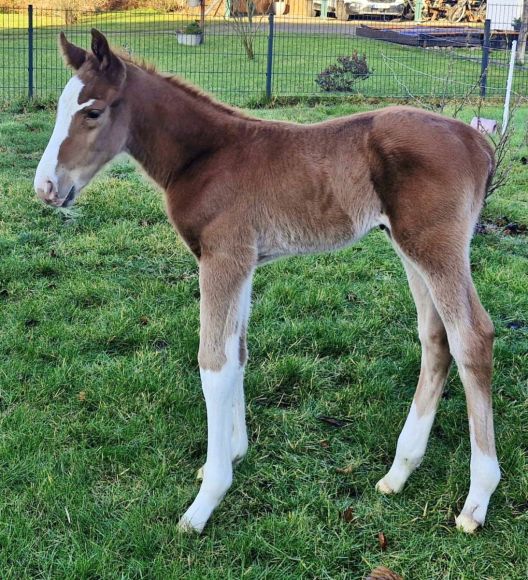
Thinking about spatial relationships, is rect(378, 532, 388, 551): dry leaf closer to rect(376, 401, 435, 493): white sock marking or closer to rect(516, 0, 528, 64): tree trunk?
rect(376, 401, 435, 493): white sock marking

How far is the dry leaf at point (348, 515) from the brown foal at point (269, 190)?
0.28 m

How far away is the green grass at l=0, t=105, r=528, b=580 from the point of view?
8.93ft

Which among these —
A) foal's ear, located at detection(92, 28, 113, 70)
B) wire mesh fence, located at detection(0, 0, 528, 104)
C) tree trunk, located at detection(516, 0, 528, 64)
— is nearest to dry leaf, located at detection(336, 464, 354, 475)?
foal's ear, located at detection(92, 28, 113, 70)

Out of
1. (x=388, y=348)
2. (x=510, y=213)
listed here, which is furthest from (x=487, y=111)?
(x=388, y=348)

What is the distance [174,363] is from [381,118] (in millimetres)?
1888

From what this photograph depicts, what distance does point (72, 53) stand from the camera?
2.88m

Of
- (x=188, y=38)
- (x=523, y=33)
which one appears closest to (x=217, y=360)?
(x=188, y=38)

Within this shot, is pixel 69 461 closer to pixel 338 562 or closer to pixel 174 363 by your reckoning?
pixel 174 363

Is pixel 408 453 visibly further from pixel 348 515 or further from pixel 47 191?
pixel 47 191

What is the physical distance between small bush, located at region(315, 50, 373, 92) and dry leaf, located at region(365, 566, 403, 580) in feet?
39.3

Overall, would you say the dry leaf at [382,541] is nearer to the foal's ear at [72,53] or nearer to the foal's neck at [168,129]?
the foal's neck at [168,129]

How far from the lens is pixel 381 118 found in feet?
9.18

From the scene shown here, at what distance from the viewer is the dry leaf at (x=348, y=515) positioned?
2.91 meters

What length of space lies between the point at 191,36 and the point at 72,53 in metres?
17.1
